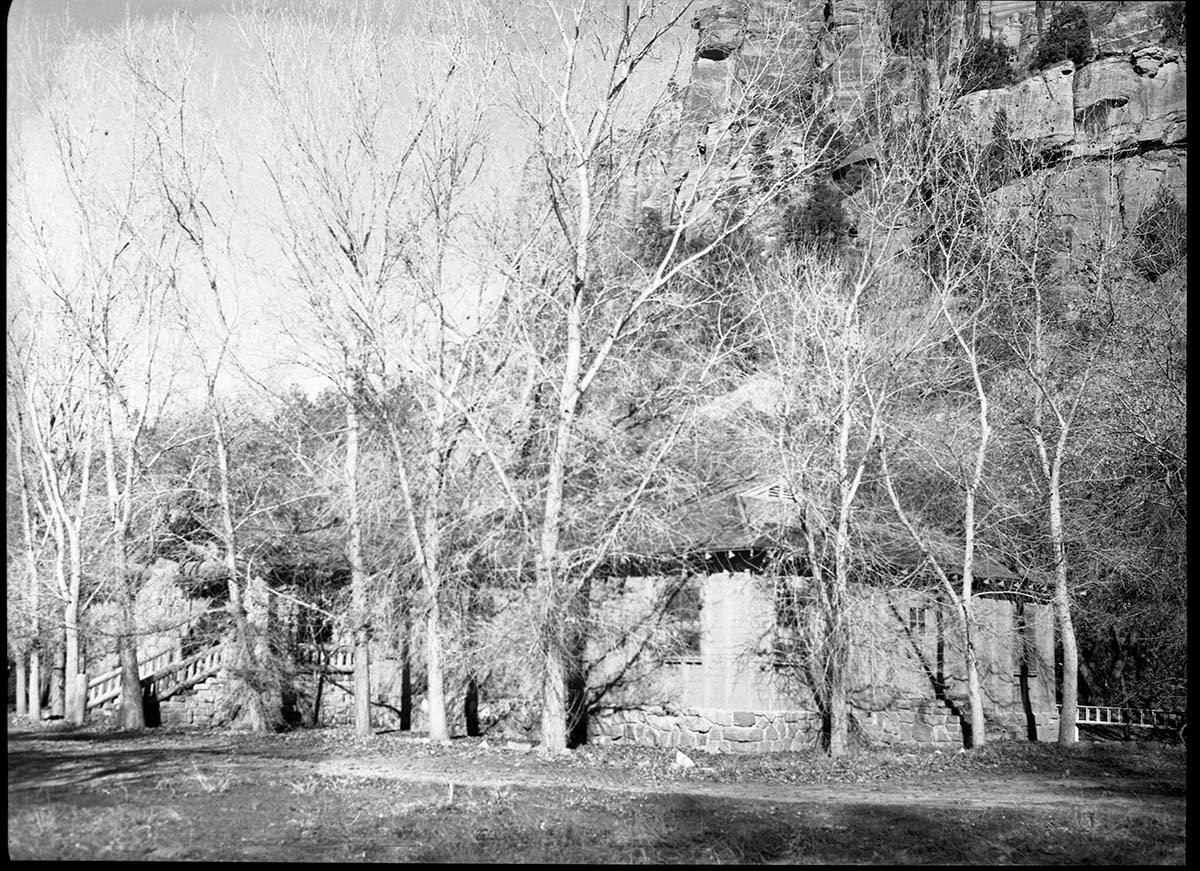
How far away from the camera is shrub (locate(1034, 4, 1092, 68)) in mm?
30984

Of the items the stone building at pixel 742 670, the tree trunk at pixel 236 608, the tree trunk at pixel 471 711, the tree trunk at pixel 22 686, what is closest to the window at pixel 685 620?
the stone building at pixel 742 670

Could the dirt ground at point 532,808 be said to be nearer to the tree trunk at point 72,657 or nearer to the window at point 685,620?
the tree trunk at point 72,657

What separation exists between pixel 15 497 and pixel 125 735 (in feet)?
9.36

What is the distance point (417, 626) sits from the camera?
11820 millimetres

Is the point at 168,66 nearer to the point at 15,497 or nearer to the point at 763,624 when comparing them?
the point at 15,497

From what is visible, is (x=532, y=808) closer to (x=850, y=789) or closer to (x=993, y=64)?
(x=850, y=789)

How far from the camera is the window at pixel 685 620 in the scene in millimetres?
13555

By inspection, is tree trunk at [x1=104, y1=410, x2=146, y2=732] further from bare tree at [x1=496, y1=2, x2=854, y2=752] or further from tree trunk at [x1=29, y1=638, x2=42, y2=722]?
bare tree at [x1=496, y1=2, x2=854, y2=752]

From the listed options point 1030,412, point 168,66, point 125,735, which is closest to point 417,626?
point 125,735

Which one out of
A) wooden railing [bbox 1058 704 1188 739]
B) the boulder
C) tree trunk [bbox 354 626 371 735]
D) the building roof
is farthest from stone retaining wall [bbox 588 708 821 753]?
the boulder

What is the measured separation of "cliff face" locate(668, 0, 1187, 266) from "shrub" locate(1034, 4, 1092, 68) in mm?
292

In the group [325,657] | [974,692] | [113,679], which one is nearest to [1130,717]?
[974,692]

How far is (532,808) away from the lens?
26.8 feet

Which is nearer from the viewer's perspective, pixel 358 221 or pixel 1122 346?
pixel 358 221
